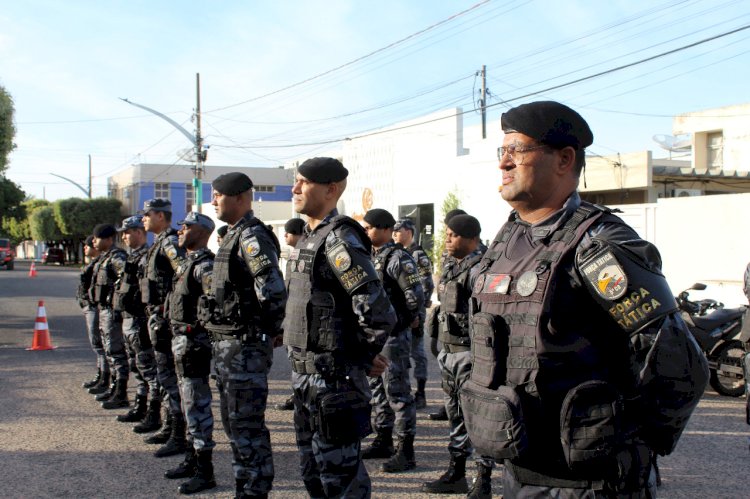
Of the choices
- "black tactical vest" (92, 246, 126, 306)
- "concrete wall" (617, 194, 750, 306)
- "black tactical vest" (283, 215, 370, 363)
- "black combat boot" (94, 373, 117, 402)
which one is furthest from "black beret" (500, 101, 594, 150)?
"concrete wall" (617, 194, 750, 306)

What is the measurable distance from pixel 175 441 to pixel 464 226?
3180mm

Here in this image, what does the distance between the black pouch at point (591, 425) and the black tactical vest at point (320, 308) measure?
1.79 metres

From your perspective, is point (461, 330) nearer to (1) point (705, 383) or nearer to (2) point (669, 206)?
(1) point (705, 383)

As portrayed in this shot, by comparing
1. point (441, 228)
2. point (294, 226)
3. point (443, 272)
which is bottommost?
point (443, 272)

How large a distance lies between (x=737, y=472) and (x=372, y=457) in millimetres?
2953

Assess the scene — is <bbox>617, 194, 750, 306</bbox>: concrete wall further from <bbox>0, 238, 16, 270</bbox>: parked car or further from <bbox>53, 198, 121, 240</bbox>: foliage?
<bbox>53, 198, 121, 240</bbox>: foliage

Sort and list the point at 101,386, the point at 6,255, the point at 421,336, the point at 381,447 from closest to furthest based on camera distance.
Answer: the point at 381,447
the point at 421,336
the point at 101,386
the point at 6,255

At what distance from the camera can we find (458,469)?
4.82 meters

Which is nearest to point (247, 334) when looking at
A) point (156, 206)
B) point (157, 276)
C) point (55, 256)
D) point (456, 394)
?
point (456, 394)

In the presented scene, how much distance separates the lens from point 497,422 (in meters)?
2.01

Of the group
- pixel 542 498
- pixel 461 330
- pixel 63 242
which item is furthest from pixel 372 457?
pixel 63 242

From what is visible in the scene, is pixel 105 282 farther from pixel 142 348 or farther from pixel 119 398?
pixel 142 348

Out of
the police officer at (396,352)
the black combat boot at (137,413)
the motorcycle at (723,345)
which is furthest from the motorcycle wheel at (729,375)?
the black combat boot at (137,413)

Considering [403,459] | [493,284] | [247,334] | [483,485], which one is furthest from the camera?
[403,459]
